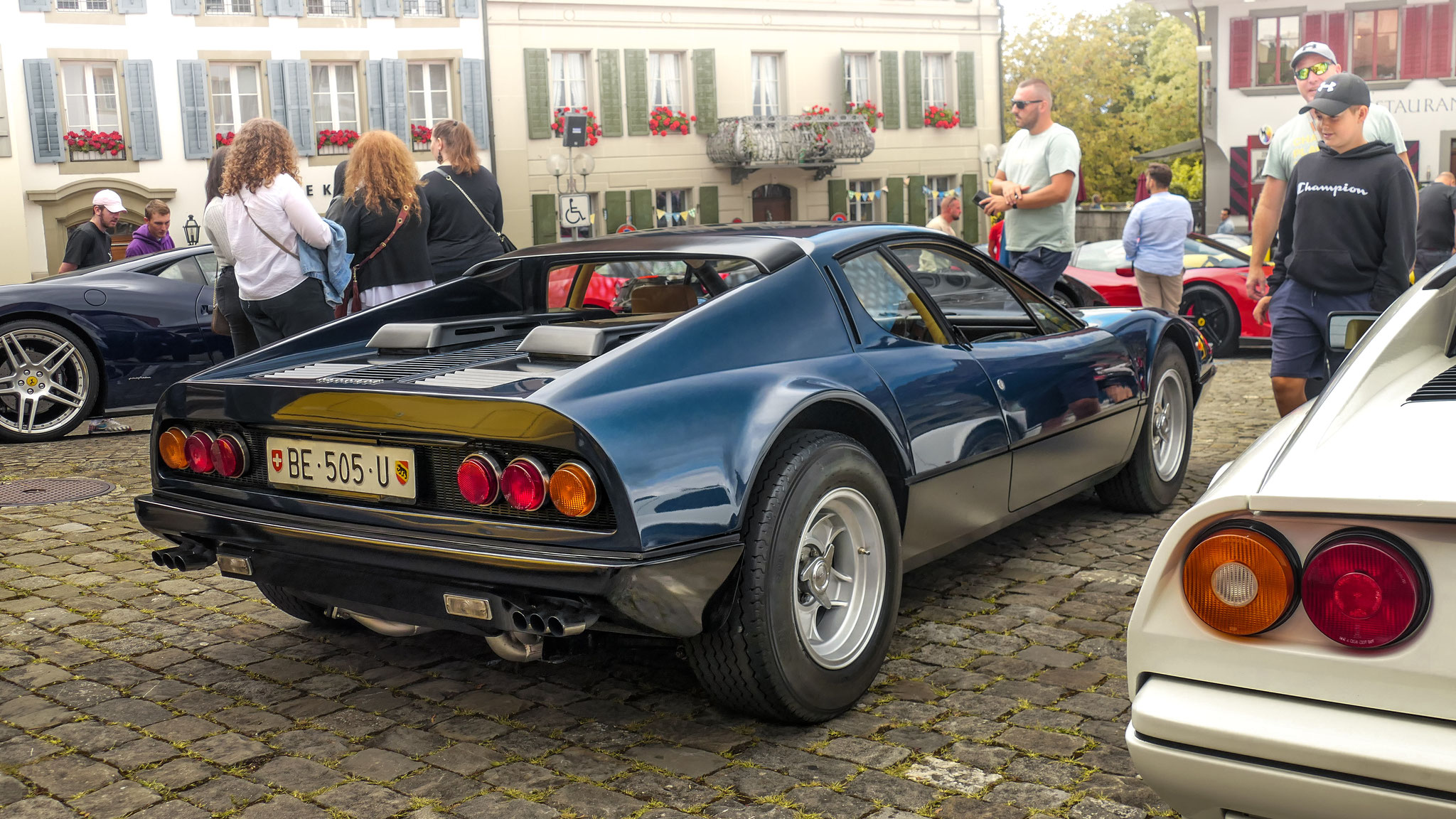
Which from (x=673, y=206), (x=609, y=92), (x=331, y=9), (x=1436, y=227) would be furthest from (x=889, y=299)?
(x=673, y=206)

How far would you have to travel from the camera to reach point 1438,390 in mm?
2234

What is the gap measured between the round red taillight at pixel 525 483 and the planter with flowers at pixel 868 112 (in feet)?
107


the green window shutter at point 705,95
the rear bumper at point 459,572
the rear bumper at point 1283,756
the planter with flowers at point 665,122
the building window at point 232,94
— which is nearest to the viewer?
the rear bumper at point 1283,756

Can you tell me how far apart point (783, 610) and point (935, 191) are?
34449 mm

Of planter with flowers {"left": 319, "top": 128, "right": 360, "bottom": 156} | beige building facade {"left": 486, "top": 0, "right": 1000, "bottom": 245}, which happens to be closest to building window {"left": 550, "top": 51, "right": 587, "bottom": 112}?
beige building facade {"left": 486, "top": 0, "right": 1000, "bottom": 245}

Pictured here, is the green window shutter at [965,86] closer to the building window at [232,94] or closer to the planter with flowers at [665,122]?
the planter with flowers at [665,122]

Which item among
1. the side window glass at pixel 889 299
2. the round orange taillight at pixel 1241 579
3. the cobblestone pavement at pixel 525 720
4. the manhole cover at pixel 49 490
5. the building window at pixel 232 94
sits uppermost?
the building window at pixel 232 94

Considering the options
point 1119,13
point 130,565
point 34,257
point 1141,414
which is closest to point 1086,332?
point 1141,414

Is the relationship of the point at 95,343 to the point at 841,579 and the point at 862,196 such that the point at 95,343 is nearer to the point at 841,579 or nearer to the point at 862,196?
the point at 841,579

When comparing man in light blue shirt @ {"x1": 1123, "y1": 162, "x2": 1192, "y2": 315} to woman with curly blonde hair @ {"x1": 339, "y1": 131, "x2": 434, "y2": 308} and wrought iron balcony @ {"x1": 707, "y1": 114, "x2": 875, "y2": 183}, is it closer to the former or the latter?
woman with curly blonde hair @ {"x1": 339, "y1": 131, "x2": 434, "y2": 308}

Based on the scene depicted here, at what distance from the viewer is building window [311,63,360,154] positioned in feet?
92.4

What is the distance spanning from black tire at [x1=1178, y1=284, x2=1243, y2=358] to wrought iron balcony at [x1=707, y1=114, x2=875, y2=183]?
824 inches

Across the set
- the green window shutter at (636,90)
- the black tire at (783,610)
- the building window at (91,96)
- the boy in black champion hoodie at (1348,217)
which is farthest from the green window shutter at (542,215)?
the black tire at (783,610)

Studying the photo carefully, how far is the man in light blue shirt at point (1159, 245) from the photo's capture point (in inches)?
421
